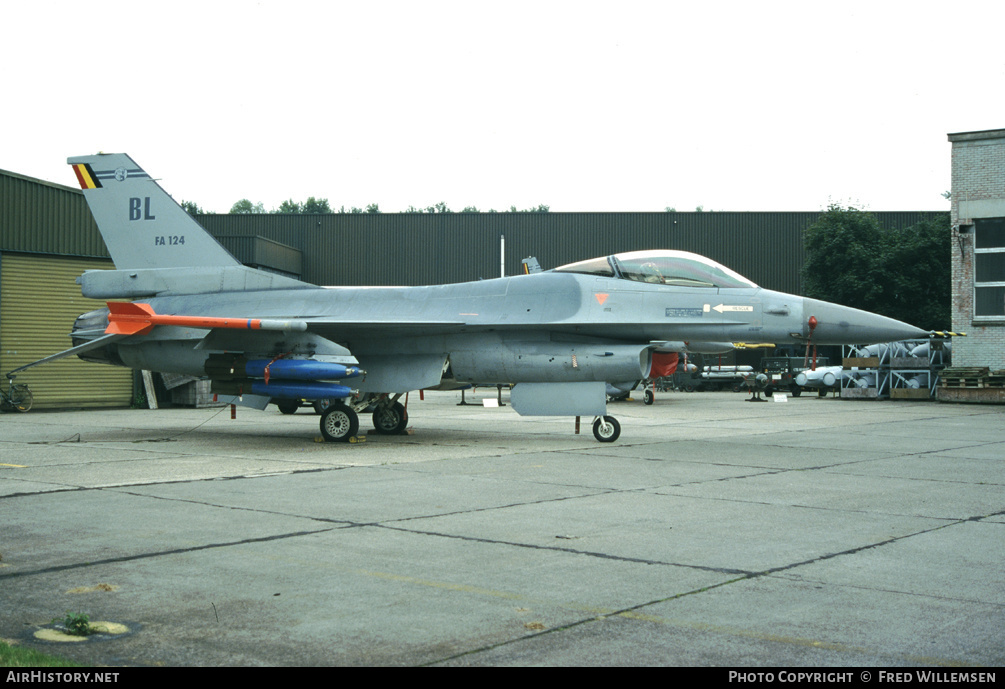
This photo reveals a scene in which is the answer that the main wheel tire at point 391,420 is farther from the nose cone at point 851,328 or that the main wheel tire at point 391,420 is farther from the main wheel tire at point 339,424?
the nose cone at point 851,328

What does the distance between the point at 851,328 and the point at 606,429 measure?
3887 millimetres

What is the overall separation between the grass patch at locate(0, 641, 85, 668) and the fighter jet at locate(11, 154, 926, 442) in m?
9.25

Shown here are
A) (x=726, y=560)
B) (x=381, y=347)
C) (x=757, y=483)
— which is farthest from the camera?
(x=381, y=347)

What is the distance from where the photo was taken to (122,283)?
48.7ft

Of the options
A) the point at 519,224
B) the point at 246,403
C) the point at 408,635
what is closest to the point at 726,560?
the point at 408,635

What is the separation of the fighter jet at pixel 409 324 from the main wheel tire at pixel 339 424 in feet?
0.08

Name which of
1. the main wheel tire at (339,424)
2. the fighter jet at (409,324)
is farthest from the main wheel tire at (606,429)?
the main wheel tire at (339,424)

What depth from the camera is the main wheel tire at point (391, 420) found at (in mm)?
15023

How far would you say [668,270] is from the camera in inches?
513

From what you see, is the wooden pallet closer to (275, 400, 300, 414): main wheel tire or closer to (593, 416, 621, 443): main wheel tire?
(593, 416, 621, 443): main wheel tire

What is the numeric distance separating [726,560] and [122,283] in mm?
12608

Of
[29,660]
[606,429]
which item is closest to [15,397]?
[606,429]

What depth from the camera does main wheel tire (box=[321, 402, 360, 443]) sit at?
43.8 ft
